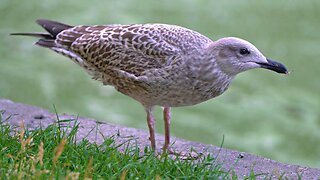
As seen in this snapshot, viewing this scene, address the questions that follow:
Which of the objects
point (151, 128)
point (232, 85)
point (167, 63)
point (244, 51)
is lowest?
point (151, 128)

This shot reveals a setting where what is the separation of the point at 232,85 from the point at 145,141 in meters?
3.74

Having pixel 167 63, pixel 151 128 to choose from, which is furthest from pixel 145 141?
pixel 167 63

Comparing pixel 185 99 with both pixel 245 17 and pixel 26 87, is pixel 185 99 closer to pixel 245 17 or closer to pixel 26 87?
pixel 26 87

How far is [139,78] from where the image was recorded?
4.80 m

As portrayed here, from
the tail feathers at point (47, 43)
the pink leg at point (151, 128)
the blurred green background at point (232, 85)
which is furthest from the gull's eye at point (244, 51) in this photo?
the blurred green background at point (232, 85)

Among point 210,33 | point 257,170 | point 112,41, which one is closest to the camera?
point 257,170

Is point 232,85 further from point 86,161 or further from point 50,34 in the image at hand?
point 86,161

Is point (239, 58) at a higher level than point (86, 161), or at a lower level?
higher

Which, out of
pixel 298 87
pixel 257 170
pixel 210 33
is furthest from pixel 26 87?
pixel 257 170

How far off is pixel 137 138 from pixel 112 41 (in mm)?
700

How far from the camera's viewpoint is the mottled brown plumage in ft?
15.5

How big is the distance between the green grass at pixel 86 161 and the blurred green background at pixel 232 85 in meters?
3.41

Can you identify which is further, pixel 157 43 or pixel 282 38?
pixel 282 38

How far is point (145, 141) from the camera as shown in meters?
5.31
